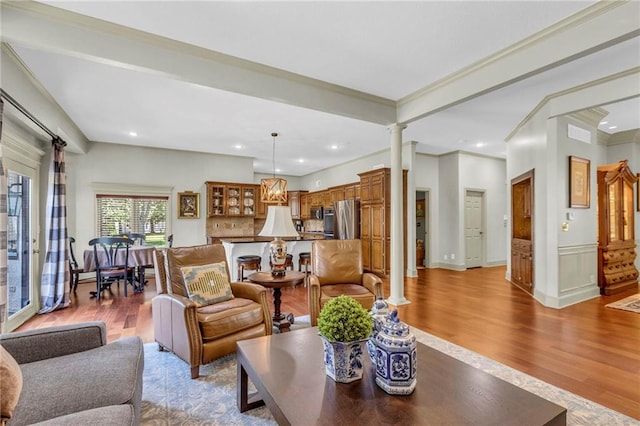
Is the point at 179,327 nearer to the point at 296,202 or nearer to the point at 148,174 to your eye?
the point at 148,174

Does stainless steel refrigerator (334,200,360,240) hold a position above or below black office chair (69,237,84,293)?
above

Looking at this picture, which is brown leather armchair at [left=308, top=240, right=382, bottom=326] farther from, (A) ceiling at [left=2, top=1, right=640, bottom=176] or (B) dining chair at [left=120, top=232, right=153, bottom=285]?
(B) dining chair at [left=120, top=232, right=153, bottom=285]

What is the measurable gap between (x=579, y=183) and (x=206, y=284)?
17.4 ft

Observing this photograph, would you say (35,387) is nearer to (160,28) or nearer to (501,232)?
(160,28)

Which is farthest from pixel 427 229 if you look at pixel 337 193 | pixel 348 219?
pixel 337 193

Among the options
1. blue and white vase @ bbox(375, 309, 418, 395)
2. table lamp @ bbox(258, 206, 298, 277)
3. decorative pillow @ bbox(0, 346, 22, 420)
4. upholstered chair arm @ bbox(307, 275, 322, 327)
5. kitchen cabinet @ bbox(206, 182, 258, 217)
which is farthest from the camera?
kitchen cabinet @ bbox(206, 182, 258, 217)

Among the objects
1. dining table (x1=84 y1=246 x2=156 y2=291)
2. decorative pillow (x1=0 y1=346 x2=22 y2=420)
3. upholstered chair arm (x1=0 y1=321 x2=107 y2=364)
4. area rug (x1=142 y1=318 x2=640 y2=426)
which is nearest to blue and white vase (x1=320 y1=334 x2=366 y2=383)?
area rug (x1=142 y1=318 x2=640 y2=426)

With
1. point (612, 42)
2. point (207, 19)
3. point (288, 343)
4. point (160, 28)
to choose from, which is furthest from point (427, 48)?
point (288, 343)

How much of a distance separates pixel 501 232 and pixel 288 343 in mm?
7701

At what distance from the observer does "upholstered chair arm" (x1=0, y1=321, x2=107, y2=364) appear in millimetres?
1633

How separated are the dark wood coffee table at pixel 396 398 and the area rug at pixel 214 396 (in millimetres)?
466

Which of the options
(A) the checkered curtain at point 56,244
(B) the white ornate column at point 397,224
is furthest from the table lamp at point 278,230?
(A) the checkered curtain at point 56,244

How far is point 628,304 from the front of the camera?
422cm

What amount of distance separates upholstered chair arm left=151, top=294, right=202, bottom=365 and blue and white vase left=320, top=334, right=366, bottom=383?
131cm
